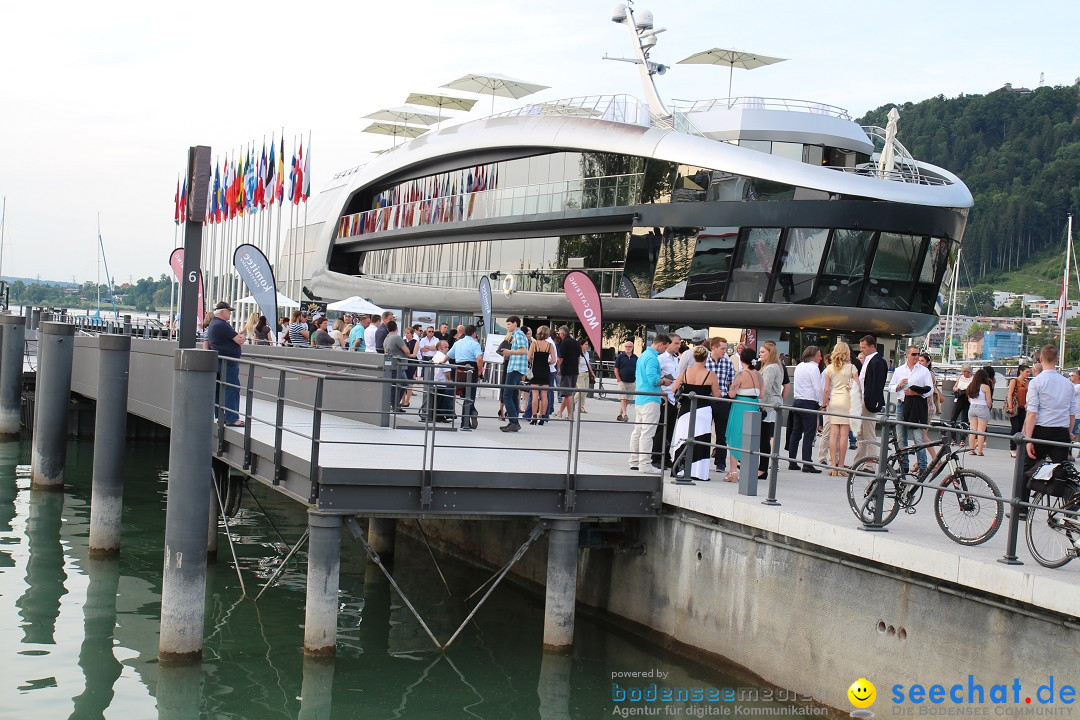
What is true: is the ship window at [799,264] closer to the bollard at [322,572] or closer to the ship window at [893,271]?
the ship window at [893,271]

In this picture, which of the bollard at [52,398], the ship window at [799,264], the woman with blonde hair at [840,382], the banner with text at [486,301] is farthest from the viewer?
the ship window at [799,264]

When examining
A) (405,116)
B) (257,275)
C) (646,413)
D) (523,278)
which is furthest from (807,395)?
(405,116)

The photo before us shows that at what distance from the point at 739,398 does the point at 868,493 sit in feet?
9.43

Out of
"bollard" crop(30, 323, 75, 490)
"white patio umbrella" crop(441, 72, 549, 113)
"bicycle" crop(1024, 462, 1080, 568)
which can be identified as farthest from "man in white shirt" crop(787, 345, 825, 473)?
"white patio umbrella" crop(441, 72, 549, 113)

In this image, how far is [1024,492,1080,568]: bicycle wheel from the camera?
25.6 ft

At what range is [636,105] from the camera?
38.3 meters

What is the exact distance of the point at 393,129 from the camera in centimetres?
7112

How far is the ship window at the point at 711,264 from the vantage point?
33.3 metres

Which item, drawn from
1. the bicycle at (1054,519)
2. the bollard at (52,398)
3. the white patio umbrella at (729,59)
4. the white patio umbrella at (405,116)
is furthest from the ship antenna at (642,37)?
the bicycle at (1054,519)

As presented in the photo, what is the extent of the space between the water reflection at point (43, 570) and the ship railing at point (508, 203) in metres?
21.9

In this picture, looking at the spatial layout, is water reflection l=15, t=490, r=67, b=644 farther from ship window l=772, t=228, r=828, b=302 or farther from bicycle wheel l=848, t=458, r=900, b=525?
ship window l=772, t=228, r=828, b=302

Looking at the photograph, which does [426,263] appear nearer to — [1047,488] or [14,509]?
[14,509]

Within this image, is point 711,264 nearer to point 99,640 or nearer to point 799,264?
point 799,264

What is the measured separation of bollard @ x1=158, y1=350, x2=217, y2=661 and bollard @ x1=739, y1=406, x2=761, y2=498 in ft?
17.1
